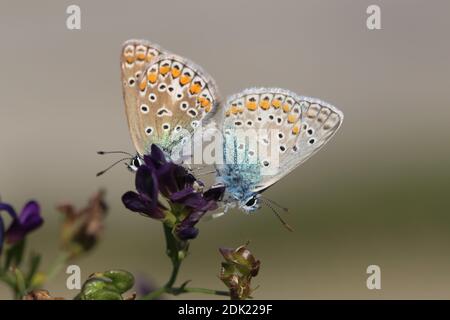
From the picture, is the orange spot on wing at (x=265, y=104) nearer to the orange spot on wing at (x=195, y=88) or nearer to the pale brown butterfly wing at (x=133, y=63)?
the orange spot on wing at (x=195, y=88)

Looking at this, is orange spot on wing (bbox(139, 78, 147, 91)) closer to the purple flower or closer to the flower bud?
the flower bud

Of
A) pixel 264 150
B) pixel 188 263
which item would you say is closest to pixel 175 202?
pixel 264 150

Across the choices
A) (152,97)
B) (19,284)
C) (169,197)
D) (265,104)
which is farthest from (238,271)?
(152,97)

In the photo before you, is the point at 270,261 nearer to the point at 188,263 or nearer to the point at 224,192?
the point at 188,263

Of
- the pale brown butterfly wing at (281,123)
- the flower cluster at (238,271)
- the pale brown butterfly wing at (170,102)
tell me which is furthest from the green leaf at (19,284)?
the pale brown butterfly wing at (281,123)

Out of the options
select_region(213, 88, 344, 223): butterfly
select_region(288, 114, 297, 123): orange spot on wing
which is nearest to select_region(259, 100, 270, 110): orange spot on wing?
select_region(213, 88, 344, 223): butterfly
